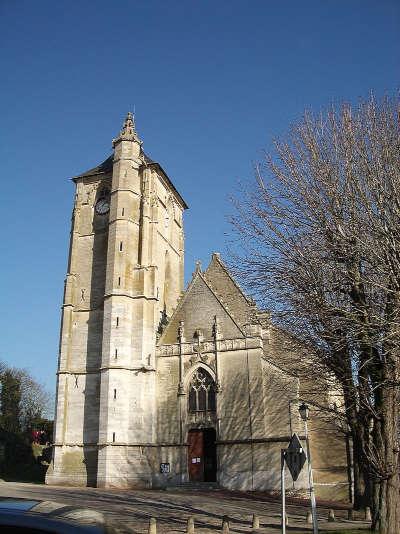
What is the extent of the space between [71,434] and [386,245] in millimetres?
21782

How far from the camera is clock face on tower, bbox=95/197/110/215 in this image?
32297 millimetres

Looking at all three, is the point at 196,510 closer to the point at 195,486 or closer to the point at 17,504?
the point at 195,486

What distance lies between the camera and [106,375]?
26562mm

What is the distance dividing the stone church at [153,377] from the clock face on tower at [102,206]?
0.39m

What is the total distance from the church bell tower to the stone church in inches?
2.3

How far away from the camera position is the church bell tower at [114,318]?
85.1 feet

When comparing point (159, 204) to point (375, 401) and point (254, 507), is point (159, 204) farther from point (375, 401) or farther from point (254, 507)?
point (375, 401)

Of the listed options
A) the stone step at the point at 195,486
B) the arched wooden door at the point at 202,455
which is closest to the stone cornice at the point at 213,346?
the arched wooden door at the point at 202,455

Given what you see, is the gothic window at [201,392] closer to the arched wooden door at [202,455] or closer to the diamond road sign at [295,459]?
Result: the arched wooden door at [202,455]

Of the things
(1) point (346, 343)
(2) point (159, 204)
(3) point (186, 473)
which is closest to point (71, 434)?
(3) point (186, 473)

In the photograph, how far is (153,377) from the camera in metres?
27.5

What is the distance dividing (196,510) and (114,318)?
1300cm

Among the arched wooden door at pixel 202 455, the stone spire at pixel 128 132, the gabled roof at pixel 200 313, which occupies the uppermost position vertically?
the stone spire at pixel 128 132

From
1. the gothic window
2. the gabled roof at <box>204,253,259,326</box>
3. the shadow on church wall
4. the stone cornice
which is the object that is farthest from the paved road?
the gabled roof at <box>204,253,259,326</box>
